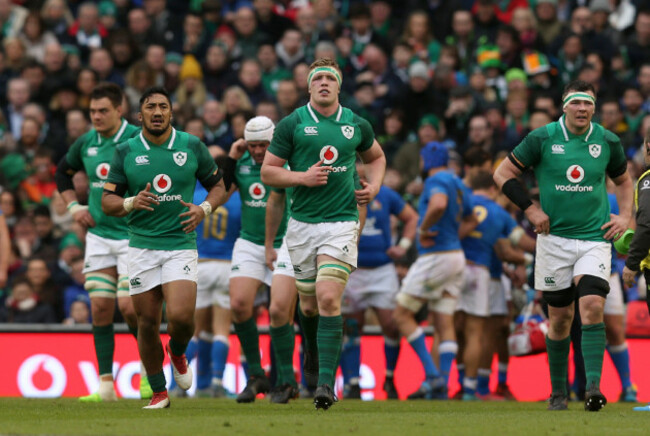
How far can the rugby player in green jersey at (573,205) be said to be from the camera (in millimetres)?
11703

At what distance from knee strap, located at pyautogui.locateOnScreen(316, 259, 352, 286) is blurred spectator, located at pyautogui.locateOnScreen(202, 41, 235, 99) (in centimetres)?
1129

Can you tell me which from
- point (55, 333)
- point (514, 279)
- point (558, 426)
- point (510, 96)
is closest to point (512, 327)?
point (514, 279)

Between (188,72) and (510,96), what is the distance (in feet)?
18.4

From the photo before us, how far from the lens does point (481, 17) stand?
73.2ft

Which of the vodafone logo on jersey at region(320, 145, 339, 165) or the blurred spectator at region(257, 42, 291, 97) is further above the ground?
the blurred spectator at region(257, 42, 291, 97)

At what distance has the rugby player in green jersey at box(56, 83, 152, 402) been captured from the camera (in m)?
13.7

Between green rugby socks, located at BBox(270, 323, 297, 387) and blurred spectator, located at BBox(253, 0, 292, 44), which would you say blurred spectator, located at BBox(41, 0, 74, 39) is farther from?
green rugby socks, located at BBox(270, 323, 297, 387)

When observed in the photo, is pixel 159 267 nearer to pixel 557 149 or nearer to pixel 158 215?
pixel 158 215

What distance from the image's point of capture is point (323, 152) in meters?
11.5

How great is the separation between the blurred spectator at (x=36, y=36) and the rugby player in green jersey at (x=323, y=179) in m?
13.0

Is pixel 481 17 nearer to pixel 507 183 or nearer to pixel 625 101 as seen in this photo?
pixel 625 101

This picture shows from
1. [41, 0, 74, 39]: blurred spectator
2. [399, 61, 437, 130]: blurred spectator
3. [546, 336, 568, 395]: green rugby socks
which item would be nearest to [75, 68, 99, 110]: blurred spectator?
[41, 0, 74, 39]: blurred spectator

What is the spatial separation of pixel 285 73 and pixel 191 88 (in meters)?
1.57

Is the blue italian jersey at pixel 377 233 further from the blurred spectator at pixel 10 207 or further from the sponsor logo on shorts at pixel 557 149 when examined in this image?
the blurred spectator at pixel 10 207
